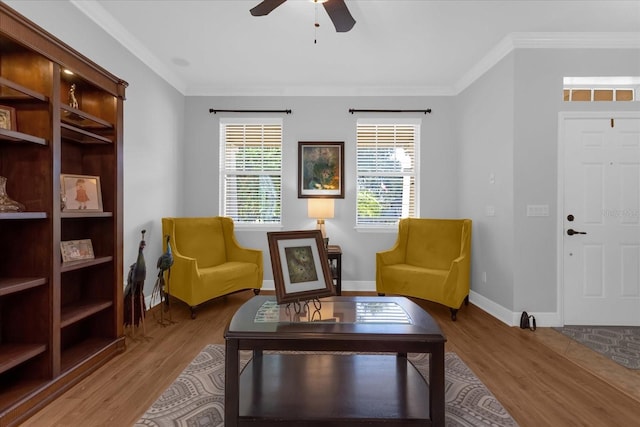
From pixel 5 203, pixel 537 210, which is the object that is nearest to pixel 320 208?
pixel 537 210

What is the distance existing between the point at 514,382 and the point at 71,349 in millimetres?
3026

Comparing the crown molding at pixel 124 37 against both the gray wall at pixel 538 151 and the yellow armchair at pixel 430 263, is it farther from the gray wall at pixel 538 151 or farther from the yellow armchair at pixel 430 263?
the gray wall at pixel 538 151

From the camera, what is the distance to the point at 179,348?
102 inches

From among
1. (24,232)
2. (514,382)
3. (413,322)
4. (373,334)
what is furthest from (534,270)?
(24,232)

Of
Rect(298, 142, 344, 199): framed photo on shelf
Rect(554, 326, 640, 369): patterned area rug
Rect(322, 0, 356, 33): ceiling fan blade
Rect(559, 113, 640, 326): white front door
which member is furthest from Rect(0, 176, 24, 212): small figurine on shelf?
Rect(559, 113, 640, 326): white front door

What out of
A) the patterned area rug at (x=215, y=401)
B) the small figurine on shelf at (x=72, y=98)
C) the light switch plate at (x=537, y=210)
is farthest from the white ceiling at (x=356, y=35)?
the patterned area rug at (x=215, y=401)

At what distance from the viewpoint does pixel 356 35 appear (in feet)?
10.2

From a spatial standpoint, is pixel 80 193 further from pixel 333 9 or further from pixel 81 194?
pixel 333 9

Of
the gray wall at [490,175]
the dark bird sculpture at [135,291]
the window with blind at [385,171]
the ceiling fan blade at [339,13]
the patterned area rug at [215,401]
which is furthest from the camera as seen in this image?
the window with blind at [385,171]

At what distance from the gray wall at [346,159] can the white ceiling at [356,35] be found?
0.34 meters

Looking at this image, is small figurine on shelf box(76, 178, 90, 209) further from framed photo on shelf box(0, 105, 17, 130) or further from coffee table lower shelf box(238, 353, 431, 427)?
coffee table lower shelf box(238, 353, 431, 427)

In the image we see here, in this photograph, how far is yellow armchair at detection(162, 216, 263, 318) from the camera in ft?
10.8

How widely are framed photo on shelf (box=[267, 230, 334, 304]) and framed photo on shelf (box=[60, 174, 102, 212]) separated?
1491 mm

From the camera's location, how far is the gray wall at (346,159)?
4441 mm
